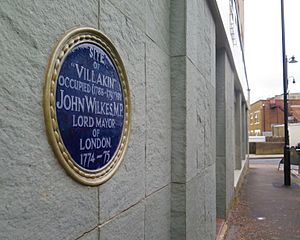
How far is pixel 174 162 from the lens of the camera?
300 cm

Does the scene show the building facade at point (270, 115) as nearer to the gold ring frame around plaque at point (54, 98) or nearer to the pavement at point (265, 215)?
the pavement at point (265, 215)

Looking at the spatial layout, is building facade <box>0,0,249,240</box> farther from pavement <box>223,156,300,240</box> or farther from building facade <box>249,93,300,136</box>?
building facade <box>249,93,300,136</box>

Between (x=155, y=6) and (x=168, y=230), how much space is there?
1.97m

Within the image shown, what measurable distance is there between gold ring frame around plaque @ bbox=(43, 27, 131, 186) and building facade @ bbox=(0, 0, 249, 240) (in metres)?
0.03

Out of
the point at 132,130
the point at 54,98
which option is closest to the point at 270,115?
the point at 132,130

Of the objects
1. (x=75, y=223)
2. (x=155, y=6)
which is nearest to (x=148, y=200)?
(x=75, y=223)

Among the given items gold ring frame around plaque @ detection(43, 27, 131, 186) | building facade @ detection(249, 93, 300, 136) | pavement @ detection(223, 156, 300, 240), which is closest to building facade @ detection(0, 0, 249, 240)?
gold ring frame around plaque @ detection(43, 27, 131, 186)

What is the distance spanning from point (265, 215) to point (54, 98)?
724 centimetres

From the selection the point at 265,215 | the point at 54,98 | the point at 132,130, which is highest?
the point at 54,98

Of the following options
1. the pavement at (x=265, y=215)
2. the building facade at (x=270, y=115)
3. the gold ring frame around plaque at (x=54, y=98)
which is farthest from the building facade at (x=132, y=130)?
the building facade at (x=270, y=115)

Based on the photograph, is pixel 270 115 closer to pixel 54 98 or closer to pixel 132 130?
pixel 132 130

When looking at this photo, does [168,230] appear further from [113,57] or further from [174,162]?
→ [113,57]

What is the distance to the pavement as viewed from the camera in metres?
6.02

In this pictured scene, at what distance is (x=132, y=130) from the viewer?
215cm
